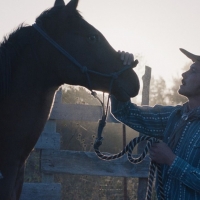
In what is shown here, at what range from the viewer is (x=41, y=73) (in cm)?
318

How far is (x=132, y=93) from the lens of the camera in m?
3.30

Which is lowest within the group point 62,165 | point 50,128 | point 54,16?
point 62,165

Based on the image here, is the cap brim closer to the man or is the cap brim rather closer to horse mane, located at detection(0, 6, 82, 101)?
the man

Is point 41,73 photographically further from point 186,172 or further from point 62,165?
point 62,165

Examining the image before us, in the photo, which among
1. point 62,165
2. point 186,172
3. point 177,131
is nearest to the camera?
point 186,172

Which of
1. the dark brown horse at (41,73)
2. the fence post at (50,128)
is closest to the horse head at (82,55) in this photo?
the dark brown horse at (41,73)

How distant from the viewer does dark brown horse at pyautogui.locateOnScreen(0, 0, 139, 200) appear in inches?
121

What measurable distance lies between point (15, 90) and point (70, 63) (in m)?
0.44

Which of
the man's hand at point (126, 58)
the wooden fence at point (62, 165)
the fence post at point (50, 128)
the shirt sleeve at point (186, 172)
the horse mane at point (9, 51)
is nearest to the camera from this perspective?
the shirt sleeve at point (186, 172)

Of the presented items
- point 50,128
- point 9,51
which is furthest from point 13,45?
point 50,128

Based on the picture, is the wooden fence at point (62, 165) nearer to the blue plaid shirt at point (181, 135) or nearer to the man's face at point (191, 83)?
the blue plaid shirt at point (181, 135)

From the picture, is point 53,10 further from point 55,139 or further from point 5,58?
point 55,139

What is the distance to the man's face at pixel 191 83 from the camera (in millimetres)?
3189

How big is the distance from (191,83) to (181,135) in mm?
364
